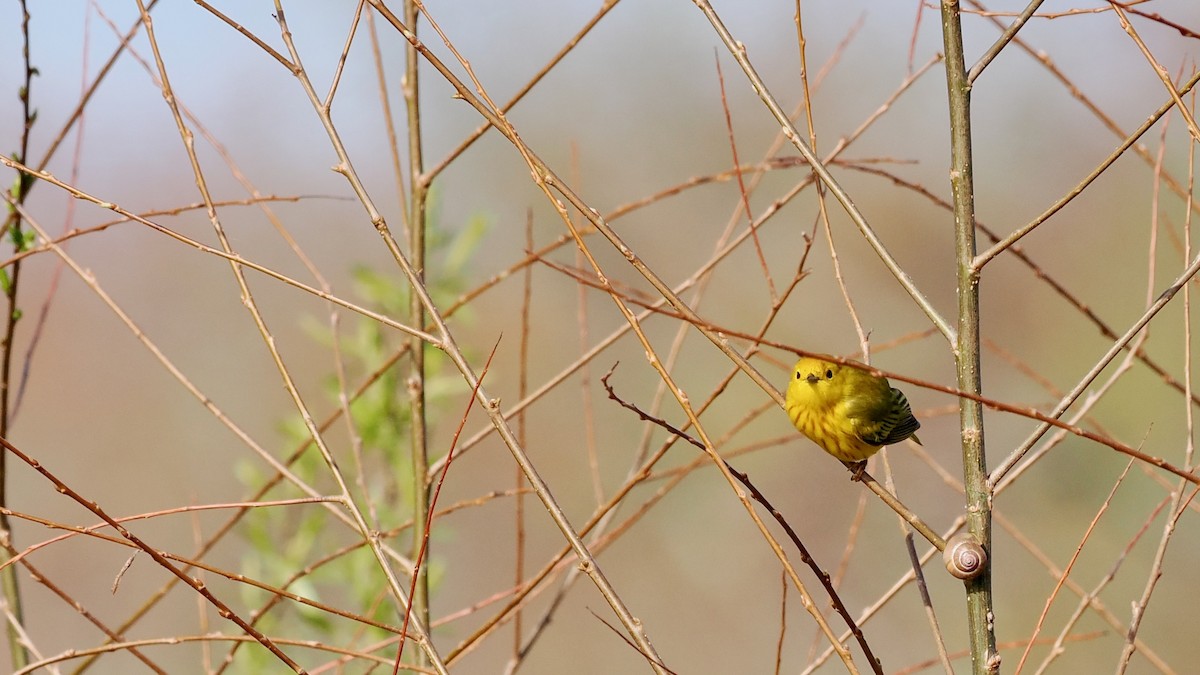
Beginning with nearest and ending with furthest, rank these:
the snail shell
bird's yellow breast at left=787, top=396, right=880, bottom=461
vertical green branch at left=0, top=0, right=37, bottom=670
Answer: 1. the snail shell
2. vertical green branch at left=0, top=0, right=37, bottom=670
3. bird's yellow breast at left=787, top=396, right=880, bottom=461

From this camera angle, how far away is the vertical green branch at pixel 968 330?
1.29m

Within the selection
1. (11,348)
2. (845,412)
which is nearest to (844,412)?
(845,412)

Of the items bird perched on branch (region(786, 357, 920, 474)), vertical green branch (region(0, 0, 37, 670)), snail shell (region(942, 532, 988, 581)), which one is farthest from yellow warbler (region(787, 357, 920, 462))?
vertical green branch (region(0, 0, 37, 670))

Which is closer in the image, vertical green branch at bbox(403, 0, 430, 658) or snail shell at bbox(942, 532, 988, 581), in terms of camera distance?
snail shell at bbox(942, 532, 988, 581)

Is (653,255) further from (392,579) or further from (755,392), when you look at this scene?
Answer: (392,579)

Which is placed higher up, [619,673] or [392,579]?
[392,579]

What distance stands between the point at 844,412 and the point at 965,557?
1010mm

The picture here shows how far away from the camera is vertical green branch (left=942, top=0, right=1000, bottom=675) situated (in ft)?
4.25

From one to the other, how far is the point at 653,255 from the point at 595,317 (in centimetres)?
74

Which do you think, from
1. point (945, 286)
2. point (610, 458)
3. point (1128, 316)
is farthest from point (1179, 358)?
point (610, 458)

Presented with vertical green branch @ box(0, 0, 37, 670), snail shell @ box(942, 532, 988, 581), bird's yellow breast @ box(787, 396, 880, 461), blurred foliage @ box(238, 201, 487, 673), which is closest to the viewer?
snail shell @ box(942, 532, 988, 581)

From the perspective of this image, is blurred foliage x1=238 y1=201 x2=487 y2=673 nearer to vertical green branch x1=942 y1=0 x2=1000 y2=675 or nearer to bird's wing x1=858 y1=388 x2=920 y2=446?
bird's wing x1=858 y1=388 x2=920 y2=446

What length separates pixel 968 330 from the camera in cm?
133

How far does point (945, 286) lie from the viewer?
327 inches
